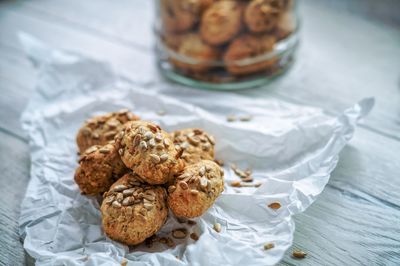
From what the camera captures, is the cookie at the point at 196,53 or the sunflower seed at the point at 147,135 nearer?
the sunflower seed at the point at 147,135

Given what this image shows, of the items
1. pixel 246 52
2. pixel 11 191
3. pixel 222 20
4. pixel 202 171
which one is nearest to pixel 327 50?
pixel 246 52

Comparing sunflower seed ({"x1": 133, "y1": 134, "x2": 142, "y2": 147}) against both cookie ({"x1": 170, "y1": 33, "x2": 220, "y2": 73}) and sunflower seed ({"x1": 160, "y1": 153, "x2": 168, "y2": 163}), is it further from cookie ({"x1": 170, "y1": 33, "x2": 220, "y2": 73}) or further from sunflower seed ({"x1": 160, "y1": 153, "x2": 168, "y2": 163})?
cookie ({"x1": 170, "y1": 33, "x2": 220, "y2": 73})

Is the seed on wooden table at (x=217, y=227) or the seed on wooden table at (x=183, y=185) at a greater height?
the seed on wooden table at (x=183, y=185)

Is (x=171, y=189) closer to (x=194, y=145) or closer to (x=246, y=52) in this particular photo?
(x=194, y=145)

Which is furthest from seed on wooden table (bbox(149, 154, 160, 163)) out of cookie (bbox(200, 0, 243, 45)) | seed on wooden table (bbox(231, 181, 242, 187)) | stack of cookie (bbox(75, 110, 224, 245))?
cookie (bbox(200, 0, 243, 45))

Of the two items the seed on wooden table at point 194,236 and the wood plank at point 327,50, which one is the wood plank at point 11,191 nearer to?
the seed on wooden table at point 194,236

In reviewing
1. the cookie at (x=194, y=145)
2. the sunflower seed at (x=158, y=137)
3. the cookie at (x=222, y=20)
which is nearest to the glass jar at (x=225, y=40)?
the cookie at (x=222, y=20)

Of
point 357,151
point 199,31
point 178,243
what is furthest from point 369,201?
point 199,31
